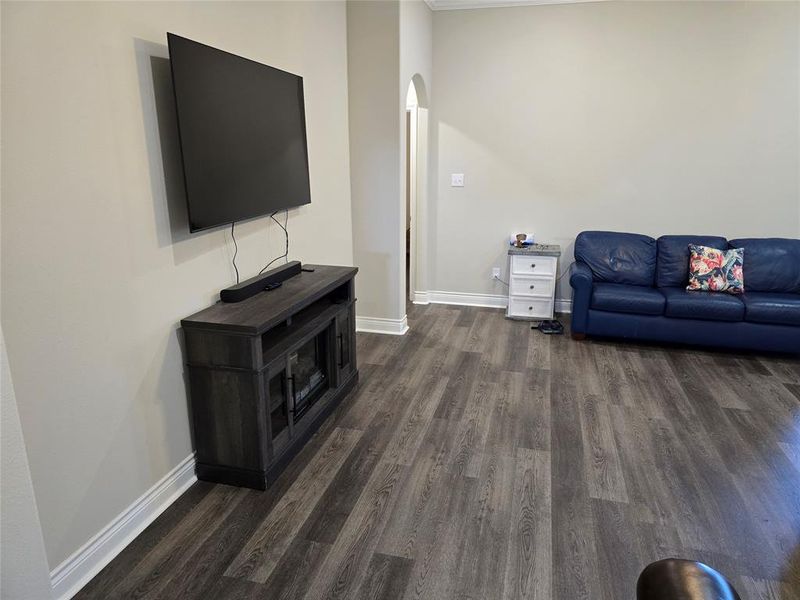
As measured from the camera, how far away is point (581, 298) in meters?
4.54

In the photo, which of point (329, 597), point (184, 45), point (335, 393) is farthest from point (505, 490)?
point (184, 45)

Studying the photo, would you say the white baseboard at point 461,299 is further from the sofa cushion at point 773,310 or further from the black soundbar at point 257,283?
the black soundbar at point 257,283

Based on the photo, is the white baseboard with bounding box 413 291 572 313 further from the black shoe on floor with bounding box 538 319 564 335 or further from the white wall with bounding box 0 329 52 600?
the white wall with bounding box 0 329 52 600

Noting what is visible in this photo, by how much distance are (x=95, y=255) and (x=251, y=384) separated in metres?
0.84

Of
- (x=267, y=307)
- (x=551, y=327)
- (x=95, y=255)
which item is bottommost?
(x=551, y=327)

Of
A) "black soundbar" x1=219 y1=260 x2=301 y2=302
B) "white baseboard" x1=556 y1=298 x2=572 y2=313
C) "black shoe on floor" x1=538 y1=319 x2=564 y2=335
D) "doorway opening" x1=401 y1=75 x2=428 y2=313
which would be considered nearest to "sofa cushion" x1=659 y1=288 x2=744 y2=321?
"black shoe on floor" x1=538 y1=319 x2=564 y2=335

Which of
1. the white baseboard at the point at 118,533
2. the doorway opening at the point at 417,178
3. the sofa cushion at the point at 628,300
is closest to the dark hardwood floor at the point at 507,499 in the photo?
the white baseboard at the point at 118,533

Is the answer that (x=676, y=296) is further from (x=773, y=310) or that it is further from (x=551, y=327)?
(x=551, y=327)

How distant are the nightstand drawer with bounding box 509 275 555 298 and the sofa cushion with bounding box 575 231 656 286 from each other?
0.35 meters

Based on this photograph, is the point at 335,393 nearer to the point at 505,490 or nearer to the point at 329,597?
the point at 505,490

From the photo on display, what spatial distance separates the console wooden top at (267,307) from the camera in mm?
2461

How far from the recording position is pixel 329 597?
2.02 metres

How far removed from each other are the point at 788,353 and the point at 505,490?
301 cm

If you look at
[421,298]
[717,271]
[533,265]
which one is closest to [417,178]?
[421,298]
